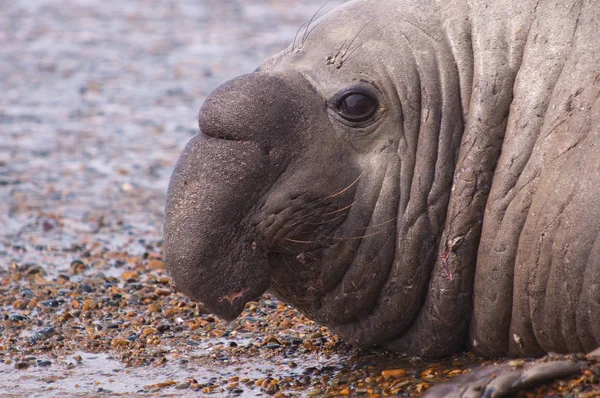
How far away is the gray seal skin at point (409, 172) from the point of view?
469 centimetres

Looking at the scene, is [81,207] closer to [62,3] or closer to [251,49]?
[251,49]

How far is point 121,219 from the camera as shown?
8922 mm

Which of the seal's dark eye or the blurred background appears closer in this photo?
the seal's dark eye

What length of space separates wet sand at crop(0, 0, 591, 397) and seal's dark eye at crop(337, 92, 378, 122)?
1.10 m

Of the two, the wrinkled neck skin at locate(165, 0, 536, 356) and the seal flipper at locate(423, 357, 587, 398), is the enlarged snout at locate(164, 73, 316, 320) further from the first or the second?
the seal flipper at locate(423, 357, 587, 398)

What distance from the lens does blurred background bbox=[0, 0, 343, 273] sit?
347 inches

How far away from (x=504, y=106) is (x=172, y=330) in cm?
226

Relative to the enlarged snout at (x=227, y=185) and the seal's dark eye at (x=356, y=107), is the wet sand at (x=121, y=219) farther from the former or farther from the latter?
the seal's dark eye at (x=356, y=107)

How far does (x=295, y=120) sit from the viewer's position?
15.9ft

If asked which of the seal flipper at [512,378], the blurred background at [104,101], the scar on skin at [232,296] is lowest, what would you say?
the seal flipper at [512,378]

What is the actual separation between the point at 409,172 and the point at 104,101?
822cm

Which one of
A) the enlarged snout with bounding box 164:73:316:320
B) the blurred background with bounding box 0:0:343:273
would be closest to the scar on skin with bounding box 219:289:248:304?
the enlarged snout with bounding box 164:73:316:320

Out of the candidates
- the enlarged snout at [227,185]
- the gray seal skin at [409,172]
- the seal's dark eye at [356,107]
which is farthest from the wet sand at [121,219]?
the seal's dark eye at [356,107]

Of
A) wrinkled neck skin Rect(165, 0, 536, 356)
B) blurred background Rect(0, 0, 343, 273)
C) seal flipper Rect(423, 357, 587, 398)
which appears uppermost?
blurred background Rect(0, 0, 343, 273)
